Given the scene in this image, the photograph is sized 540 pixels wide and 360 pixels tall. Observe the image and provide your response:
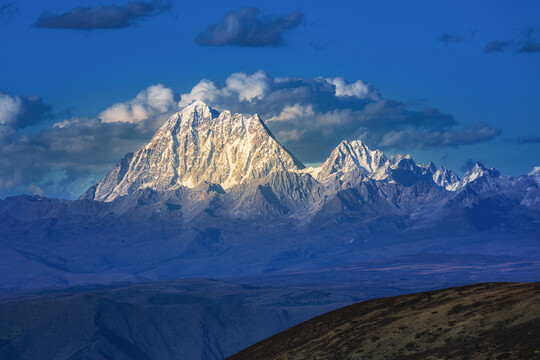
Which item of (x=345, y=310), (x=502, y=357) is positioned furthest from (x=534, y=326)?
(x=345, y=310)

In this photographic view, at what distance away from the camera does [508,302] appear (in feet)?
308

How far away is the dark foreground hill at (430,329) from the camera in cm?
8369

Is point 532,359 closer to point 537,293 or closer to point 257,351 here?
point 537,293

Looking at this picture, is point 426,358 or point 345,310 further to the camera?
point 345,310

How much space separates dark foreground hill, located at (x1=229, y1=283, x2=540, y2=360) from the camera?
275ft

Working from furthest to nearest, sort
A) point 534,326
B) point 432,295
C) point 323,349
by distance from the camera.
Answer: point 432,295 < point 323,349 < point 534,326

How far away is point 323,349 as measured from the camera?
105m

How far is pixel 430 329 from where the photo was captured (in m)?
95.9

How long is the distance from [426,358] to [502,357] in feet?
32.9

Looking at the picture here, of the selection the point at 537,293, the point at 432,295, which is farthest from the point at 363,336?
the point at 537,293

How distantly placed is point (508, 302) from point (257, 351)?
Result: 131ft

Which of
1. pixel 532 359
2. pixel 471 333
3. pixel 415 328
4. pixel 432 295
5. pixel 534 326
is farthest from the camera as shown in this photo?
pixel 432 295

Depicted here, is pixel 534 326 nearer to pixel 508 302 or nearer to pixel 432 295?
pixel 508 302

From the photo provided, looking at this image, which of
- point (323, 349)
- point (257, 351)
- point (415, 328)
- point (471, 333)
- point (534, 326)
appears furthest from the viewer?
point (257, 351)
